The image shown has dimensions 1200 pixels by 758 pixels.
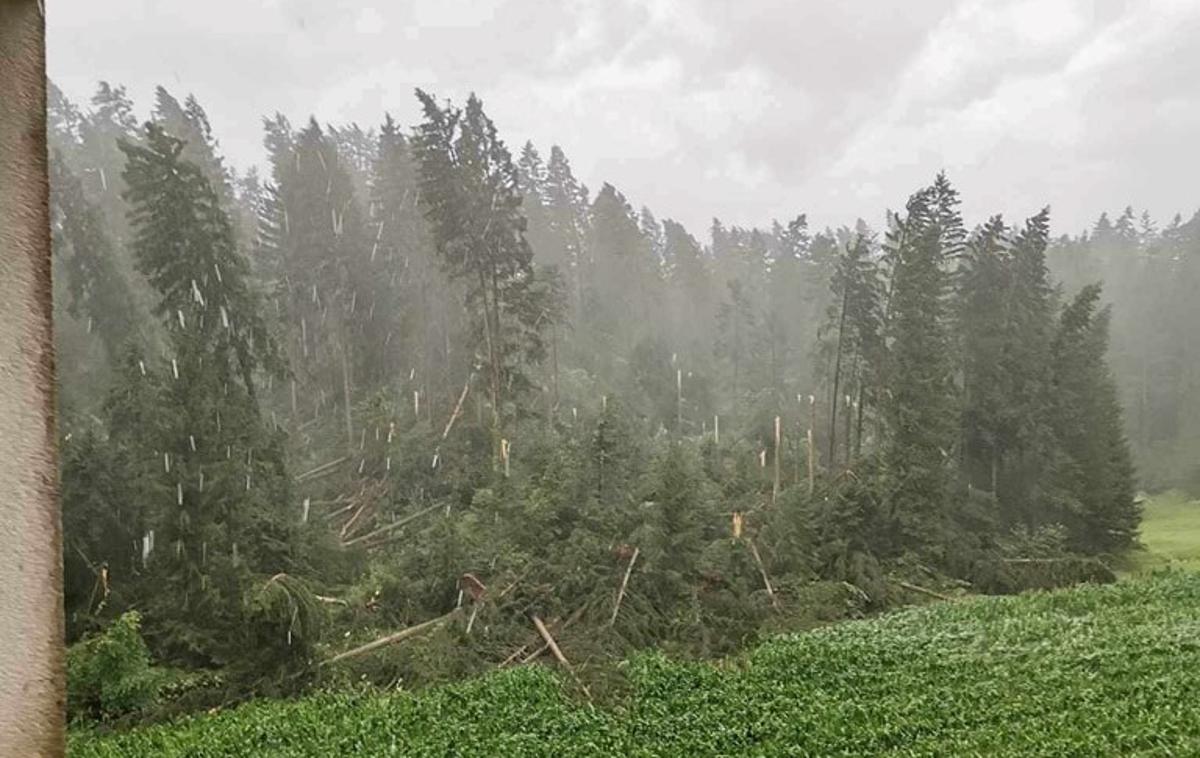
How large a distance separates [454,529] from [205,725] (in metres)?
8.60

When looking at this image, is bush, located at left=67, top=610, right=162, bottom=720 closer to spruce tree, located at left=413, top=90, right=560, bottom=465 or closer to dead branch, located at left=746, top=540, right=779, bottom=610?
dead branch, located at left=746, top=540, right=779, bottom=610

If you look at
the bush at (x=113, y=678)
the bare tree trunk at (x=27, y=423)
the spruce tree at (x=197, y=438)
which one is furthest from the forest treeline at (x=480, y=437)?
the bare tree trunk at (x=27, y=423)

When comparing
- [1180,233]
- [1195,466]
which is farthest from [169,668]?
[1180,233]

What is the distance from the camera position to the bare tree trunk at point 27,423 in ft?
4.99

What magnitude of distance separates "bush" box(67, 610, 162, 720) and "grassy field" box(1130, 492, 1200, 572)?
95.4 feet

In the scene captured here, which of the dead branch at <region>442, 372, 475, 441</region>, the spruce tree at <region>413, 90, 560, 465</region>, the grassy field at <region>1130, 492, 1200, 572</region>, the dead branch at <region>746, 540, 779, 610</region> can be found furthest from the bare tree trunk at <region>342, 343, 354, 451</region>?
the grassy field at <region>1130, 492, 1200, 572</region>

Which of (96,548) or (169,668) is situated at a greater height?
(96,548)

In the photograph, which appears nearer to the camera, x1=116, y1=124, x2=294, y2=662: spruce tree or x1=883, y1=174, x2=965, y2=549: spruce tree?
x1=116, y1=124, x2=294, y2=662: spruce tree

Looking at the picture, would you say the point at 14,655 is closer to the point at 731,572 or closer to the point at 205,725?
the point at 205,725

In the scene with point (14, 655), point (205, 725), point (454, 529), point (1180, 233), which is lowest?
point (205, 725)

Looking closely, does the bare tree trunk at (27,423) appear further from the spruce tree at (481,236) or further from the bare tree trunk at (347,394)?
the bare tree trunk at (347,394)

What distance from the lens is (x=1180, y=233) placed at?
8800 cm

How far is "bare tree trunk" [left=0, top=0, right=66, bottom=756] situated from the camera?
1522mm

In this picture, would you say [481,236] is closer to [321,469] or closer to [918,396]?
[321,469]
